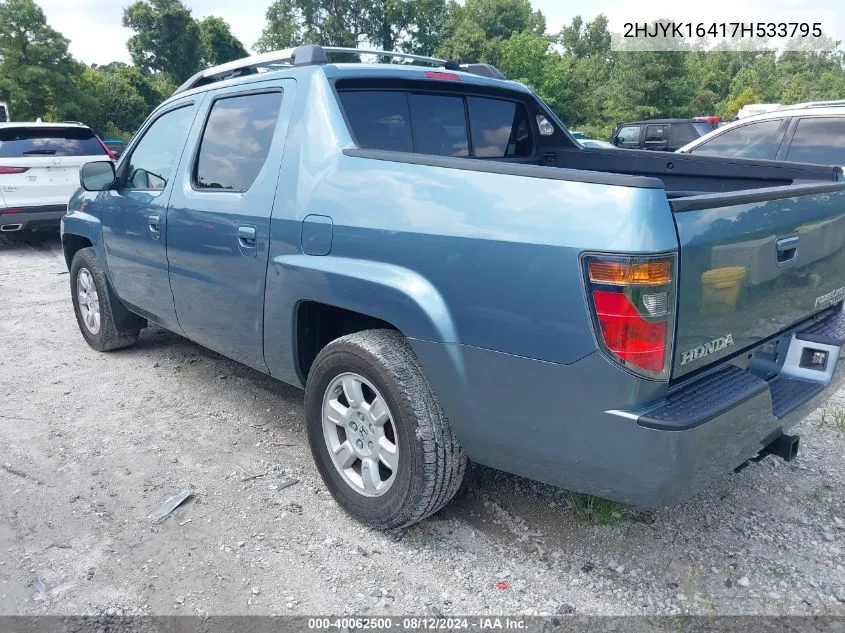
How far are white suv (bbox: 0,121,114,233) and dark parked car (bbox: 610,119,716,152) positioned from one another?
12147 millimetres

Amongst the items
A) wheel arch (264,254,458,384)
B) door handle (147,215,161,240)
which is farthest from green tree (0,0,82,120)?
wheel arch (264,254,458,384)

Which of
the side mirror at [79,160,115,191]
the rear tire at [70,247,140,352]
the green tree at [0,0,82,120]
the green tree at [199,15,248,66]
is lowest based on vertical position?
the rear tire at [70,247,140,352]

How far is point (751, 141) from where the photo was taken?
7137 millimetres

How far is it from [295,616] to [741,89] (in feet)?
179

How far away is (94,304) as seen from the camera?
16.8ft

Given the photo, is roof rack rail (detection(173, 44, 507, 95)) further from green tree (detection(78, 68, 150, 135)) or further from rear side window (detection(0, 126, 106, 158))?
green tree (detection(78, 68, 150, 135))

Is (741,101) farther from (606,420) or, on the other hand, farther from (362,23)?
(606,420)

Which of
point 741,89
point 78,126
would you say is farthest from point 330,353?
point 741,89

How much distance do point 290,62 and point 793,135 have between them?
18.2ft

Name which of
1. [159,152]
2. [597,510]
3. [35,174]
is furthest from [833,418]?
[35,174]

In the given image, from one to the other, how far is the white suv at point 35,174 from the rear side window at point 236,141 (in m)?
6.78

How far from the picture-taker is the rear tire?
16.1ft

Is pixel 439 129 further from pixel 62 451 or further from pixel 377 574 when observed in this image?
pixel 62 451

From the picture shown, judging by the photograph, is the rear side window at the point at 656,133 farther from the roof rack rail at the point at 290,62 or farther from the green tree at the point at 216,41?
the green tree at the point at 216,41
